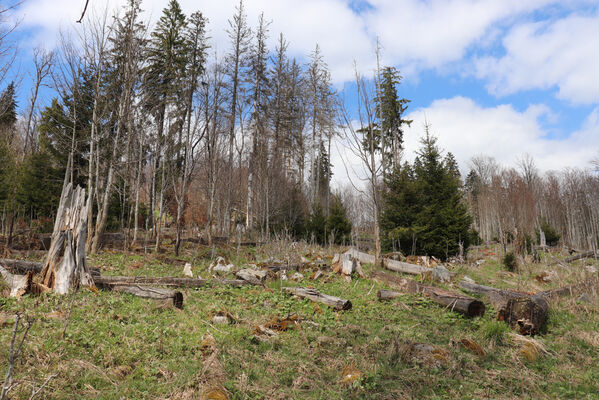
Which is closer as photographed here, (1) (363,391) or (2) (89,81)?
(1) (363,391)

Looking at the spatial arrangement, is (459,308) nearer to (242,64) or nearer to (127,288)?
(127,288)

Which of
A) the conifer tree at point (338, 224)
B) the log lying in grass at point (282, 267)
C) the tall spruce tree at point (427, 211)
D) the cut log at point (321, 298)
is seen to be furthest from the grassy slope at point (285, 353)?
the conifer tree at point (338, 224)

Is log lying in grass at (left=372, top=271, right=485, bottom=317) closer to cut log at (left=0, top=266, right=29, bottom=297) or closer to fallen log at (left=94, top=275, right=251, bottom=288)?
fallen log at (left=94, top=275, right=251, bottom=288)

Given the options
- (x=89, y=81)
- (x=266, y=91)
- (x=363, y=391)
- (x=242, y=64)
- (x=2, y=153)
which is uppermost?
(x=242, y=64)

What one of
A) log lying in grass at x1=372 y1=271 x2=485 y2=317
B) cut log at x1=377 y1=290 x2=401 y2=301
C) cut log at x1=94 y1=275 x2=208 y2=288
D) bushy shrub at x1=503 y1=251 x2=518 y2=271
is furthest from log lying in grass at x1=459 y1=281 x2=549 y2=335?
bushy shrub at x1=503 y1=251 x2=518 y2=271

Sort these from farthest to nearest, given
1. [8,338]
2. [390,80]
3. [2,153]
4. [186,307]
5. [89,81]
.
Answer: [390,80] → [2,153] → [89,81] → [186,307] → [8,338]

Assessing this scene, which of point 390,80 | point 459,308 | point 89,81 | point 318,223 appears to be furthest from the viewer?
point 390,80

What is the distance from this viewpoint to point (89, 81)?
11383mm

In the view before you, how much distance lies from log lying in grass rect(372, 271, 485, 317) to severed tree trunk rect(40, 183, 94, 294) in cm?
580

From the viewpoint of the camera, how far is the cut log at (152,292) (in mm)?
5504

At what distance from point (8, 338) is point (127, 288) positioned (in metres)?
2.33

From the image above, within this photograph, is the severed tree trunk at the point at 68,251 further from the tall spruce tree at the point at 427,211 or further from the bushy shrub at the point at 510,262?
the bushy shrub at the point at 510,262

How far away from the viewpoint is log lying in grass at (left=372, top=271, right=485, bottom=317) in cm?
579

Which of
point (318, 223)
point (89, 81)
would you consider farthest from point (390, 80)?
point (89, 81)
